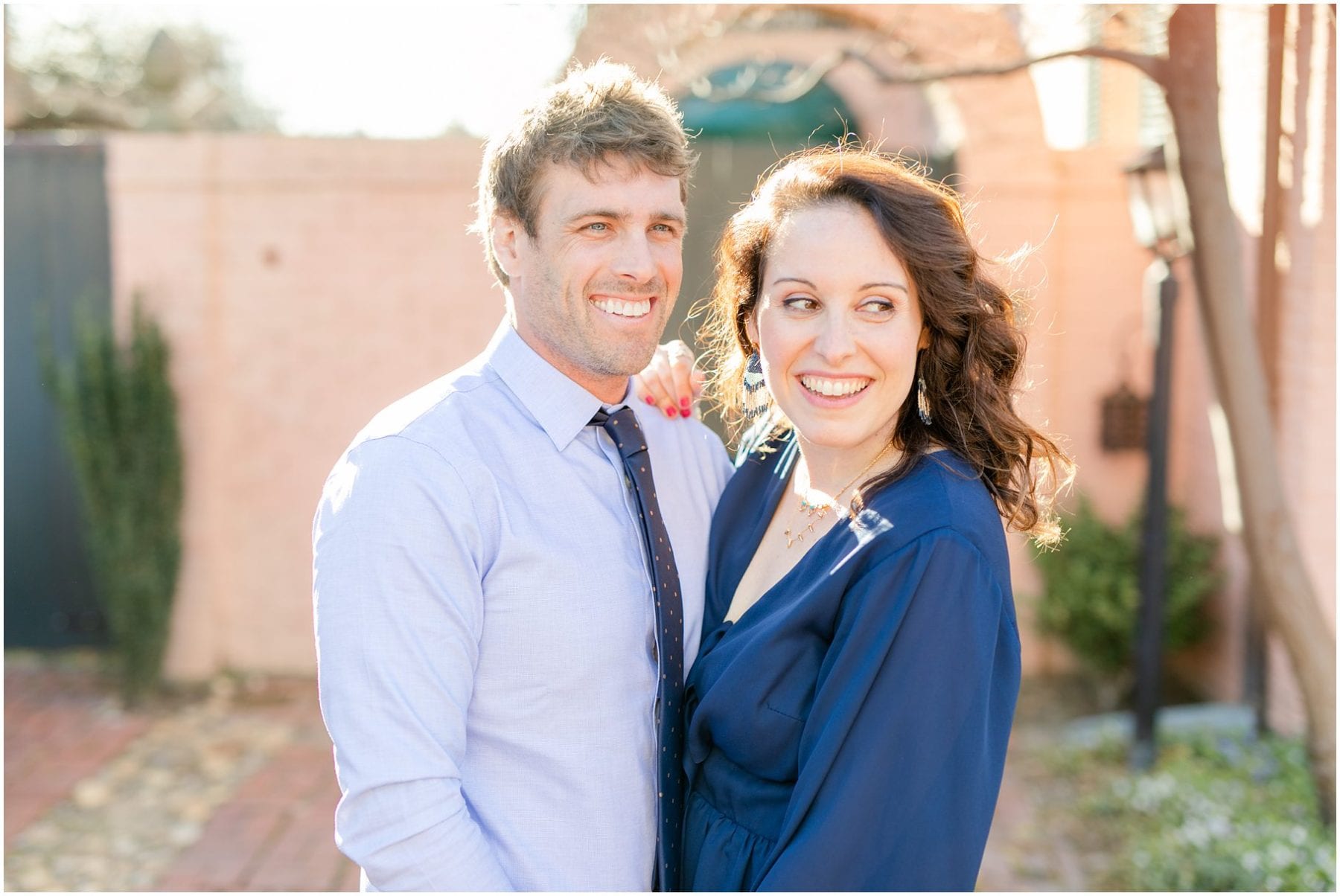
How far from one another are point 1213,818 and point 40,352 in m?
5.04

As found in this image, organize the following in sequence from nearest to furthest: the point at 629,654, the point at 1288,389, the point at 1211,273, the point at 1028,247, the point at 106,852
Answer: the point at 629,654 → the point at 1028,247 → the point at 1211,273 → the point at 106,852 → the point at 1288,389

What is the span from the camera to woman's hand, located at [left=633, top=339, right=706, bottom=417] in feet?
7.62

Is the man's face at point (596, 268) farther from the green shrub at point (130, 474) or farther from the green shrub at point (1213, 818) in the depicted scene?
the green shrub at point (130, 474)

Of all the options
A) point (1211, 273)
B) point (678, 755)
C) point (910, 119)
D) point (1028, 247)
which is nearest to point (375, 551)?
point (678, 755)

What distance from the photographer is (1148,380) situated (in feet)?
17.3

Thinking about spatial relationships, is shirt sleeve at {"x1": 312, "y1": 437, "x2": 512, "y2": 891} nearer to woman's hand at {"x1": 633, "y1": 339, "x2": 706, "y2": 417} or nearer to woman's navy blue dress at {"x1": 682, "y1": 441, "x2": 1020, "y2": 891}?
woman's navy blue dress at {"x1": 682, "y1": 441, "x2": 1020, "y2": 891}

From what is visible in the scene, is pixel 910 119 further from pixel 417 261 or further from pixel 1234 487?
pixel 1234 487

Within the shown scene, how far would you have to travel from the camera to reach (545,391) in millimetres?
1937

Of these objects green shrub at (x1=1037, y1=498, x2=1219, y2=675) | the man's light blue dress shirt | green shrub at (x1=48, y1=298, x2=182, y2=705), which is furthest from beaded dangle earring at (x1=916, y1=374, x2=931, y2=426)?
green shrub at (x1=48, y1=298, x2=182, y2=705)

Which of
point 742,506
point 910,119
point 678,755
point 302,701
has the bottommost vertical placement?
point 302,701

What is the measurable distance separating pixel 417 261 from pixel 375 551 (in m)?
3.87

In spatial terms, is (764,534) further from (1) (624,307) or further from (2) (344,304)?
(2) (344,304)

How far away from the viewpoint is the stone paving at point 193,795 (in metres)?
3.63

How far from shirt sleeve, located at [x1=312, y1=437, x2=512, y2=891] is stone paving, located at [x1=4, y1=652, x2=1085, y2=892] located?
2.17m
